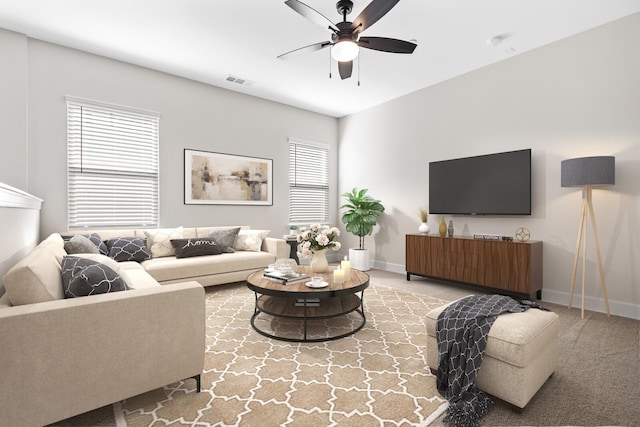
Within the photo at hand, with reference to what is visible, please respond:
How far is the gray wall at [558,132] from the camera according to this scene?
3.38m

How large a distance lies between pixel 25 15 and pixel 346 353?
458 centimetres

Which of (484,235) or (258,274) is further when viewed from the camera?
(484,235)

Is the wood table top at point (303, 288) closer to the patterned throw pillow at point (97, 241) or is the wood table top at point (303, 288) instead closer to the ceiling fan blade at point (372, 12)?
the patterned throw pillow at point (97, 241)

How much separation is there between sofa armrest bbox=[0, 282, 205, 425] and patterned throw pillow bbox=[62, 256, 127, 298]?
133 mm

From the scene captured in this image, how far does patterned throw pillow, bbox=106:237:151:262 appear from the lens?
3893 mm

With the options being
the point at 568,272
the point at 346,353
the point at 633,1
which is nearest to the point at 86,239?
the point at 346,353

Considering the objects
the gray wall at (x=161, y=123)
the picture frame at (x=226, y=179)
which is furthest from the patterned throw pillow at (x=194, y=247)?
the picture frame at (x=226, y=179)

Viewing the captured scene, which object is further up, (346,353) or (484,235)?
(484,235)

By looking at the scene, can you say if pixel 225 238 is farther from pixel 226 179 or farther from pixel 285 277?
pixel 285 277

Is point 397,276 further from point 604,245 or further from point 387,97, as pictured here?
point 387,97

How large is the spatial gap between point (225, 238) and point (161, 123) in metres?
1.92

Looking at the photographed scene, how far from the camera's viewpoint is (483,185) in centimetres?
443

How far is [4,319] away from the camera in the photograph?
1397 millimetres

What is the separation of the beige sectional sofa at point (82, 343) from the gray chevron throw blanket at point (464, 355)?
1.46m
